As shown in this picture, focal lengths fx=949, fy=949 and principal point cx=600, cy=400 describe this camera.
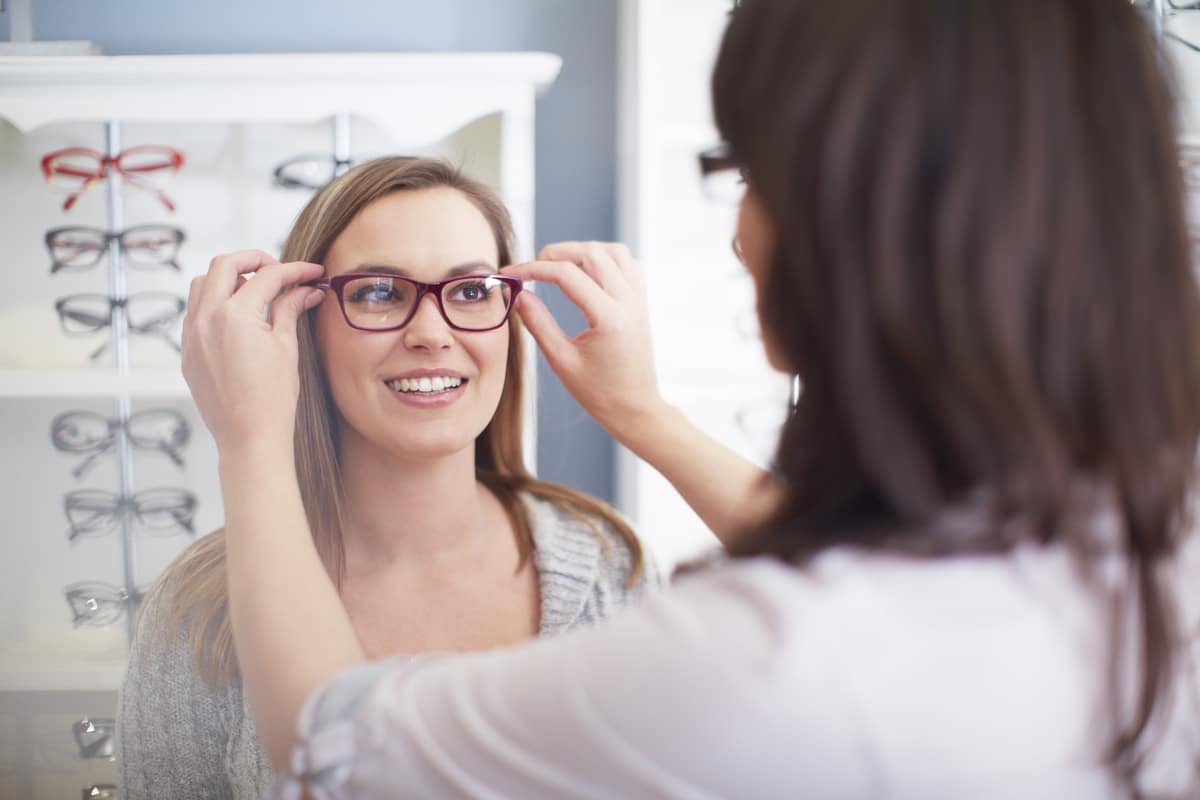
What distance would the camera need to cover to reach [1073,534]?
0.51 meters

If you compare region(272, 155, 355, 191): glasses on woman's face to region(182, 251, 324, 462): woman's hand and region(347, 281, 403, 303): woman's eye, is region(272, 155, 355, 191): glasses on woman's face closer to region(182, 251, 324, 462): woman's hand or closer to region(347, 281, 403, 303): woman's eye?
region(347, 281, 403, 303): woman's eye

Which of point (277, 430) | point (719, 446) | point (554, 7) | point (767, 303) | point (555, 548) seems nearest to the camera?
point (767, 303)

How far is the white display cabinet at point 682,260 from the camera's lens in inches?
69.1

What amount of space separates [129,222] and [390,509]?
3.66 feet

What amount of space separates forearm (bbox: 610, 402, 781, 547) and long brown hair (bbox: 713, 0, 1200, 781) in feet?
1.23

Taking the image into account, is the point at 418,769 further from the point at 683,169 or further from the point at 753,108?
the point at 683,169

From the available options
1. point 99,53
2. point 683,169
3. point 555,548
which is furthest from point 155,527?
point 683,169

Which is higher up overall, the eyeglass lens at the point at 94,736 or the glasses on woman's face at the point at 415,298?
the glasses on woman's face at the point at 415,298

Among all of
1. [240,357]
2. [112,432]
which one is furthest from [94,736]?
[240,357]

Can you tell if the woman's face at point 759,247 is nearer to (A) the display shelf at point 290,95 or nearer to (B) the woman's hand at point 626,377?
(B) the woman's hand at point 626,377

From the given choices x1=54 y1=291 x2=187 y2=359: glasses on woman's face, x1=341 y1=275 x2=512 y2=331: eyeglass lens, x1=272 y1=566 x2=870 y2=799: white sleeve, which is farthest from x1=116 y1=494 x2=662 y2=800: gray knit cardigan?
x1=54 y1=291 x2=187 y2=359: glasses on woman's face

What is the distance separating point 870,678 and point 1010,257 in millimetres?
227

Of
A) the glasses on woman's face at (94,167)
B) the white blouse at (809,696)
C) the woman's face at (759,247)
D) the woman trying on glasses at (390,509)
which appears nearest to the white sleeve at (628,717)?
the white blouse at (809,696)

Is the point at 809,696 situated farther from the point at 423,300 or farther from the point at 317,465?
the point at 317,465
